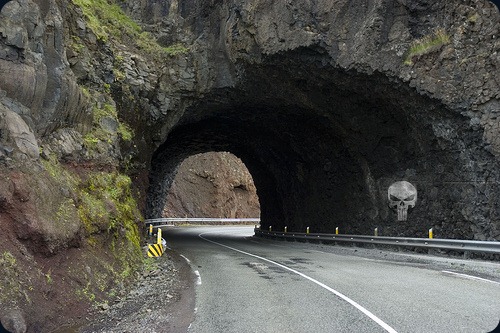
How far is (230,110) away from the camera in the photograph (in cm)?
2456

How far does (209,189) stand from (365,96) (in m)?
43.0

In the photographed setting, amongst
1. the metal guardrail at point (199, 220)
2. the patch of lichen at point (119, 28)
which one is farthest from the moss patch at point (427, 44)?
the metal guardrail at point (199, 220)

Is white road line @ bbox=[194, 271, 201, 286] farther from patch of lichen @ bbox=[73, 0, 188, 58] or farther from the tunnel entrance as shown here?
the tunnel entrance

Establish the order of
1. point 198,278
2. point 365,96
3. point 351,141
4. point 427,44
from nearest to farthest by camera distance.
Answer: point 198,278
point 427,44
point 365,96
point 351,141

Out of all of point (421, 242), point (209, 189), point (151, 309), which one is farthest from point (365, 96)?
point (209, 189)

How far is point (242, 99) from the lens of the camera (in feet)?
74.8

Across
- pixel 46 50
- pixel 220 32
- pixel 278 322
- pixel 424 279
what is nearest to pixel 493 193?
pixel 424 279

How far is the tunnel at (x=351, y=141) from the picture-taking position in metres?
17.0

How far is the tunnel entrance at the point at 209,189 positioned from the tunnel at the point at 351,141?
27834 millimetres

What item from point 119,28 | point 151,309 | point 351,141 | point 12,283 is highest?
point 119,28

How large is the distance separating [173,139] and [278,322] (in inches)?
920

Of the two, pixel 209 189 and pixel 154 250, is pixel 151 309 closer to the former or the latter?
pixel 154 250

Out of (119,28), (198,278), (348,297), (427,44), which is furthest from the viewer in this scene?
(119,28)

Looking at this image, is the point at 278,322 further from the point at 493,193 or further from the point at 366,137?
the point at 366,137
